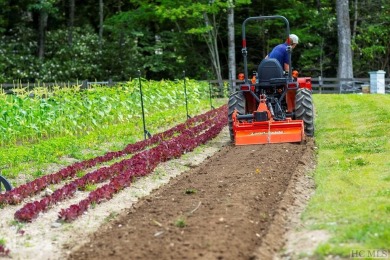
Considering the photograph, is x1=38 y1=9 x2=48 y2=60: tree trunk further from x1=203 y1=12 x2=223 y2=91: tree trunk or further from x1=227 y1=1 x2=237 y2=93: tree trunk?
x1=227 y1=1 x2=237 y2=93: tree trunk

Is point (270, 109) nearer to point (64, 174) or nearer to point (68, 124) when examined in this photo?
point (64, 174)

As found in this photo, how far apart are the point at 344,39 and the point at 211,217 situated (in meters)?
27.2

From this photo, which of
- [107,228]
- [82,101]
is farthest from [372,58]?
[107,228]

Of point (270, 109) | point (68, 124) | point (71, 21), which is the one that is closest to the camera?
point (270, 109)

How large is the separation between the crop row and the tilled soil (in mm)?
529

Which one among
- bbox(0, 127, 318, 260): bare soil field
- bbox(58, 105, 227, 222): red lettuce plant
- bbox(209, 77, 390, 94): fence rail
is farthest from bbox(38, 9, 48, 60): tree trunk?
bbox(0, 127, 318, 260): bare soil field

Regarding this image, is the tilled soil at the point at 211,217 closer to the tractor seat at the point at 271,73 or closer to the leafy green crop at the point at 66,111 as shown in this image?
the tractor seat at the point at 271,73

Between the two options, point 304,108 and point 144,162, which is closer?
point 144,162

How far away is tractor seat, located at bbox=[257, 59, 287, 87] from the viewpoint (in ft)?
46.2

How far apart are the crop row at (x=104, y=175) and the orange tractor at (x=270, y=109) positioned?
1.02 meters

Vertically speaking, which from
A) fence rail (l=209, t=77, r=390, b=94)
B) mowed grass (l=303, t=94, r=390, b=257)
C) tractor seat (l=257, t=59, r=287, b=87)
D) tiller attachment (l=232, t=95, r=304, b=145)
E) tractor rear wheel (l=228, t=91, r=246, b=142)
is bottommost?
fence rail (l=209, t=77, r=390, b=94)

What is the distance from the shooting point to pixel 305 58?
123ft

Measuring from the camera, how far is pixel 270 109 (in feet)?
46.1

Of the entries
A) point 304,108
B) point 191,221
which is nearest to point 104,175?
point 191,221
